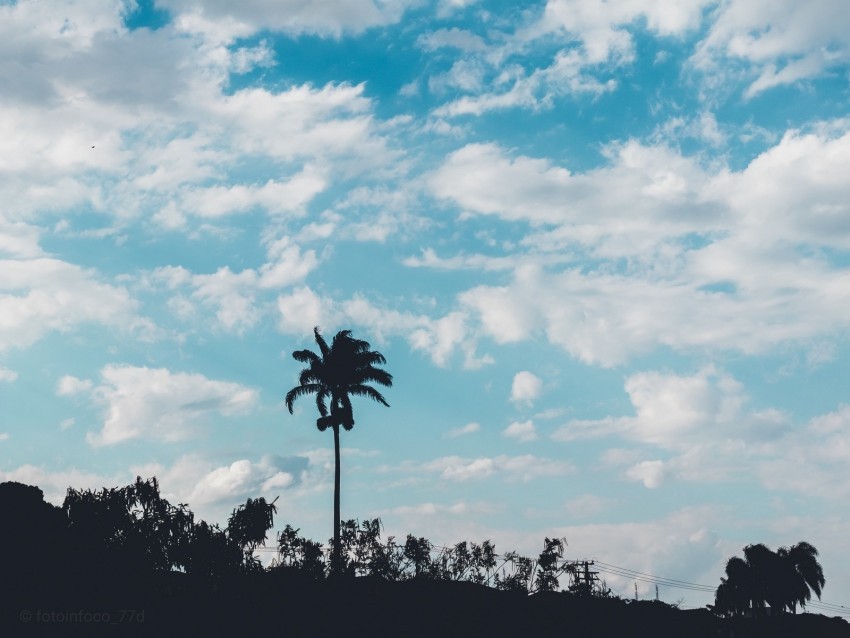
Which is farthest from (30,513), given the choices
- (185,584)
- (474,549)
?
(474,549)

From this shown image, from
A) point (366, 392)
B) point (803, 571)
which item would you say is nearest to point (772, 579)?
point (803, 571)

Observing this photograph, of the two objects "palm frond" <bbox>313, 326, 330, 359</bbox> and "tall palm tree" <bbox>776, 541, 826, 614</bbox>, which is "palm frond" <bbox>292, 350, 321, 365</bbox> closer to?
"palm frond" <bbox>313, 326, 330, 359</bbox>

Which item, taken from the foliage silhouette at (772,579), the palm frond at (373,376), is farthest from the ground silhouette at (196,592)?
the foliage silhouette at (772,579)

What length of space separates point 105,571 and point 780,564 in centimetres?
7836

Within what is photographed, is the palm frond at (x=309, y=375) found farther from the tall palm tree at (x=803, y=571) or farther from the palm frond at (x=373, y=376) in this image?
the tall palm tree at (x=803, y=571)

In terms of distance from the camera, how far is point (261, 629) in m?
44.7

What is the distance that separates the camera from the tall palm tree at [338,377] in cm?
5875

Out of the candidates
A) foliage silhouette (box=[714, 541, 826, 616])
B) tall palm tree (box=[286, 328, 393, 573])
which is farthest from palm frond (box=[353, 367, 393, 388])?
foliage silhouette (box=[714, 541, 826, 616])

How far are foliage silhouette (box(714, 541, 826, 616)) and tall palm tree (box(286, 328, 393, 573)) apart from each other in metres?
60.7

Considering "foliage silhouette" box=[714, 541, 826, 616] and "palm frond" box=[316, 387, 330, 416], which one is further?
"foliage silhouette" box=[714, 541, 826, 616]

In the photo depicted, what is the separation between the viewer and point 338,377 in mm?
58906

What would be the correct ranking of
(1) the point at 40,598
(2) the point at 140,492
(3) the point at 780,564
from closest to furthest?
1. (1) the point at 40,598
2. (2) the point at 140,492
3. (3) the point at 780,564

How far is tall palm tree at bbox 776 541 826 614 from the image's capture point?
99.2 m

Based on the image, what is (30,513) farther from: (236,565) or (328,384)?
(328,384)
